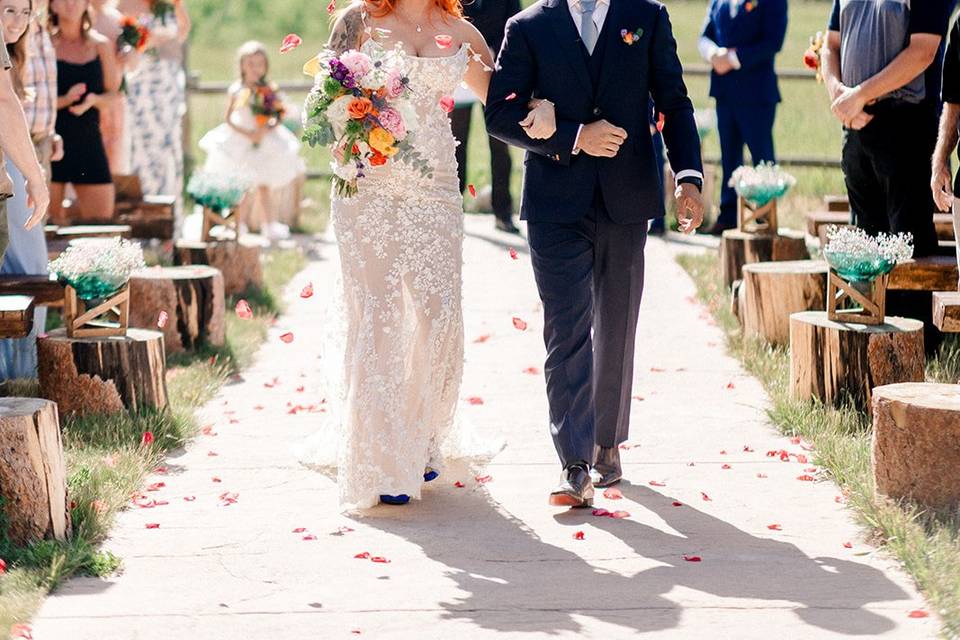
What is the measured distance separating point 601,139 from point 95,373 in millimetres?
2812

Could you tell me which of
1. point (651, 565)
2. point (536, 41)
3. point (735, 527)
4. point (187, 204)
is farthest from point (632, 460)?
point (187, 204)

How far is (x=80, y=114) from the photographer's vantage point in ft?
36.9

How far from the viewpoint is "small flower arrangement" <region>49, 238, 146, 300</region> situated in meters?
7.49

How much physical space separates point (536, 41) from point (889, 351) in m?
2.35

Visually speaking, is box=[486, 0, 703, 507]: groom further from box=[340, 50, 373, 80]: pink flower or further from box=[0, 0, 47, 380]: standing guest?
box=[0, 0, 47, 380]: standing guest

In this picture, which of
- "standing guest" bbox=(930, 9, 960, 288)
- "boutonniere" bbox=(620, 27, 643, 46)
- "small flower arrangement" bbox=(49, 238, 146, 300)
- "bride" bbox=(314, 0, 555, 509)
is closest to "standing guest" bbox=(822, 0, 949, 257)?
"standing guest" bbox=(930, 9, 960, 288)

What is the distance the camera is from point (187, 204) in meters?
16.1

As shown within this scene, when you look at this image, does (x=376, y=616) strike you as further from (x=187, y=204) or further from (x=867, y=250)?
(x=187, y=204)

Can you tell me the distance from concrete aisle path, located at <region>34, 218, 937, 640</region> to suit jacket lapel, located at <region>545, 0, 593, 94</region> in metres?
1.73

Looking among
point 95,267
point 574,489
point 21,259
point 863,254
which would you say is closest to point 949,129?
point 863,254

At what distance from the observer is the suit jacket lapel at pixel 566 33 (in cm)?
612

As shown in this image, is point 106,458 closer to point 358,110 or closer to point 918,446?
point 358,110

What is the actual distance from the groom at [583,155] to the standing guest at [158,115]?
318 inches

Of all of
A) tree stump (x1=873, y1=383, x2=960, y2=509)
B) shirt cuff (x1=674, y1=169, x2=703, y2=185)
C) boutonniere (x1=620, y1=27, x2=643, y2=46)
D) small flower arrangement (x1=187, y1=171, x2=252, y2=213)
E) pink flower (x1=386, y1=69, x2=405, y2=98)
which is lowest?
tree stump (x1=873, y1=383, x2=960, y2=509)
